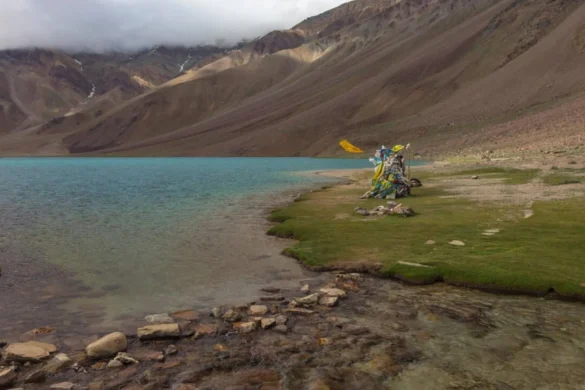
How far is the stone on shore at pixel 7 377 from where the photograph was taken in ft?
31.6

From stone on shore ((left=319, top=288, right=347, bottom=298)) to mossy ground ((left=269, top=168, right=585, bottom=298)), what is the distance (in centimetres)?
296

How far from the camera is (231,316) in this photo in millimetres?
13469

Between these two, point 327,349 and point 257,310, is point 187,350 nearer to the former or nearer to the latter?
point 257,310

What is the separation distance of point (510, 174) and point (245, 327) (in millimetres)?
46175

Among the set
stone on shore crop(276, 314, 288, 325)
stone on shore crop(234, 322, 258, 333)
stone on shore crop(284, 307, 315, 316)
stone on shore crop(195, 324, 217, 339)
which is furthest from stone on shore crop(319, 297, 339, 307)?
stone on shore crop(195, 324, 217, 339)

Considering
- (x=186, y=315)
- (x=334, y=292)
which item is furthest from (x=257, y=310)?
(x=334, y=292)

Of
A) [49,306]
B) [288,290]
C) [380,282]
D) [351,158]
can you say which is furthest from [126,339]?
[351,158]

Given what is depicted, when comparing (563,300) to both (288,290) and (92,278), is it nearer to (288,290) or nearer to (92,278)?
(288,290)

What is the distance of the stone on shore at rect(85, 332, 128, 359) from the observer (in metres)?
11.0

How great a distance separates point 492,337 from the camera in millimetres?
11789

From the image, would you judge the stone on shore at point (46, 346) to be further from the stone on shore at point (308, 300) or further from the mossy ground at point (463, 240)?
the mossy ground at point (463, 240)

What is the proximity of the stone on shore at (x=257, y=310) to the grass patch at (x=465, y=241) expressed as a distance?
5.72 m

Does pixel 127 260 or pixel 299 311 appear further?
pixel 127 260

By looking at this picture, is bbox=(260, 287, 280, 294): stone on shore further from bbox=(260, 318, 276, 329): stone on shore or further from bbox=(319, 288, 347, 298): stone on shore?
bbox=(260, 318, 276, 329): stone on shore
